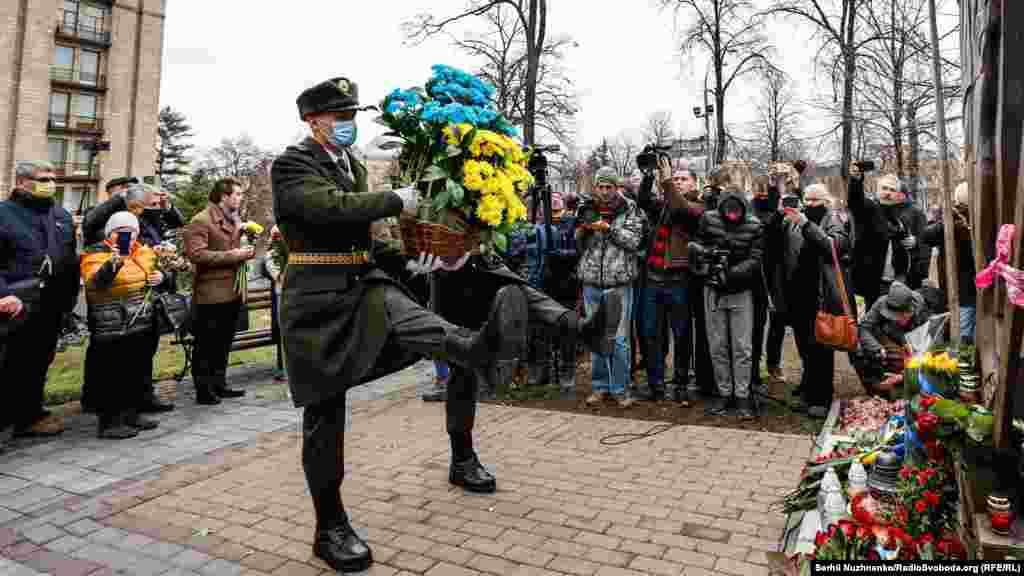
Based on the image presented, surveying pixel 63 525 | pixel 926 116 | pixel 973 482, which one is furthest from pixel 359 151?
pixel 926 116

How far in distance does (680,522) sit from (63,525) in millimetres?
3461

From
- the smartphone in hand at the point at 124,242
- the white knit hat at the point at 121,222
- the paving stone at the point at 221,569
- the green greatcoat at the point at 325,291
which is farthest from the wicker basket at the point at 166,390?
the green greatcoat at the point at 325,291

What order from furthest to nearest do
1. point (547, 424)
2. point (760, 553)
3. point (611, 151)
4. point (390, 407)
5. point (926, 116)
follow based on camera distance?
point (611, 151) → point (926, 116) → point (390, 407) → point (547, 424) → point (760, 553)

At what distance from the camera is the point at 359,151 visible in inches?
147

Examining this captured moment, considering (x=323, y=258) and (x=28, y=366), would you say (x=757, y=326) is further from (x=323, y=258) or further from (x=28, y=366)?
(x=28, y=366)

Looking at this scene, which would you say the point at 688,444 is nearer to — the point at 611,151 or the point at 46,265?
the point at 46,265

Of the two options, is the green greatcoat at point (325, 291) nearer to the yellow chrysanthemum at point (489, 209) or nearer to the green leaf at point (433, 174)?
the green leaf at point (433, 174)

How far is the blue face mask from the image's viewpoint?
10.6 feet

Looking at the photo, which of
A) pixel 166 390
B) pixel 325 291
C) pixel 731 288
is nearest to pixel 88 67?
pixel 166 390

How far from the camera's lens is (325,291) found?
10.1 ft

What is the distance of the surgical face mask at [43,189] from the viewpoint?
5246 mm

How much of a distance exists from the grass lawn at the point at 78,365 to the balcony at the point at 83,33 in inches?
1346

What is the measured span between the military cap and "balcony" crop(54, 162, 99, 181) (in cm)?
3948

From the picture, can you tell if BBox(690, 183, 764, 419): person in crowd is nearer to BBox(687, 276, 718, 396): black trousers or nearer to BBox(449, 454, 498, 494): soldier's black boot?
BBox(687, 276, 718, 396): black trousers
